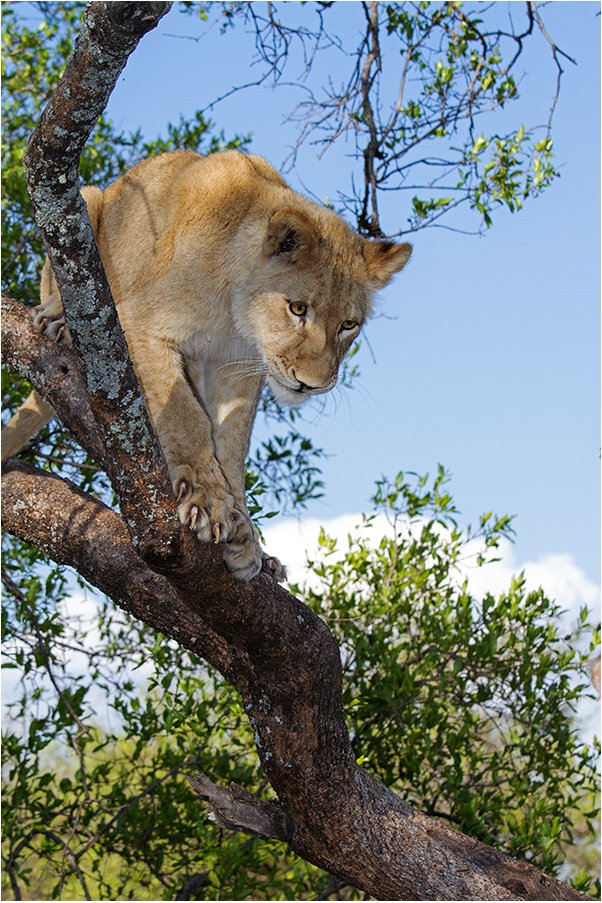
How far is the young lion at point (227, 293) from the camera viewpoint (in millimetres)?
3225

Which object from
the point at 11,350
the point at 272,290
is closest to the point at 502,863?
the point at 272,290

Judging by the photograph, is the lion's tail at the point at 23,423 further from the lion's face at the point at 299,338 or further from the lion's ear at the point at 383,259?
the lion's ear at the point at 383,259

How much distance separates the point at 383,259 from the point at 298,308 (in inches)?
25.1

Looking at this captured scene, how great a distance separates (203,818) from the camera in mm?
4375

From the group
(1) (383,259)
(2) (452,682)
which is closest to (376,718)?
(2) (452,682)

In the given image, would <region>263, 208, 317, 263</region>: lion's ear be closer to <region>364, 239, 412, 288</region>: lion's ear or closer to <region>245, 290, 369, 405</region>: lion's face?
<region>245, 290, 369, 405</region>: lion's face

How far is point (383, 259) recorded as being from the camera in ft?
12.4

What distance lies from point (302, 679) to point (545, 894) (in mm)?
1328

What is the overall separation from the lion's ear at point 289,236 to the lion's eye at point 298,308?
0.58 feet

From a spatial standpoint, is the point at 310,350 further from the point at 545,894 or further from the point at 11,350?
the point at 545,894

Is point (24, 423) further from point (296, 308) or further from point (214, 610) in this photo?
point (214, 610)

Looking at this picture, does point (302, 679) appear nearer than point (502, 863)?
Yes

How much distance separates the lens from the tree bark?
2.26m

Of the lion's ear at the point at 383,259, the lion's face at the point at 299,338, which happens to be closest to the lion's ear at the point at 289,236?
the lion's face at the point at 299,338
